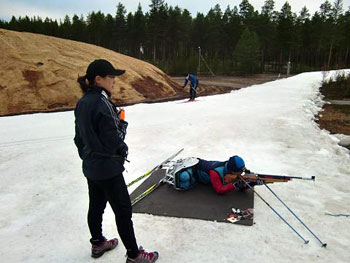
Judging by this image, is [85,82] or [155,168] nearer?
[85,82]

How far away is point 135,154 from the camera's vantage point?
21.4ft

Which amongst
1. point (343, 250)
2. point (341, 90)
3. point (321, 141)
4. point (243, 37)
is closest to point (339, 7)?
point (243, 37)

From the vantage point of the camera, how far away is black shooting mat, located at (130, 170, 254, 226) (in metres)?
3.80

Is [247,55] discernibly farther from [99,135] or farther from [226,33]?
[99,135]

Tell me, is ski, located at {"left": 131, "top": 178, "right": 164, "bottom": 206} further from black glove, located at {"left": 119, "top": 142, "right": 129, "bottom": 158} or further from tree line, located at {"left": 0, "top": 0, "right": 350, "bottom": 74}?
tree line, located at {"left": 0, "top": 0, "right": 350, "bottom": 74}

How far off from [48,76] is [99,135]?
1259 centimetres

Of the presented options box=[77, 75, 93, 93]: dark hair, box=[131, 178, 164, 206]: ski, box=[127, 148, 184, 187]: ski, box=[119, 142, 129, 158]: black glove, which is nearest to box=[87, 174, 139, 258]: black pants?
box=[119, 142, 129, 158]: black glove

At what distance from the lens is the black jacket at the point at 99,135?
2.40m

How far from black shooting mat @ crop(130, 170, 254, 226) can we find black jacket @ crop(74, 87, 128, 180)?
1.60m

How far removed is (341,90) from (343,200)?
16846 millimetres

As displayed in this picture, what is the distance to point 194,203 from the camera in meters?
4.07

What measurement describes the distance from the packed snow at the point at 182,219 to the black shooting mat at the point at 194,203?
142 millimetres

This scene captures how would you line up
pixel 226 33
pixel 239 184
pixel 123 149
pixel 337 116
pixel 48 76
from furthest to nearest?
1. pixel 226 33
2. pixel 48 76
3. pixel 337 116
4. pixel 239 184
5. pixel 123 149

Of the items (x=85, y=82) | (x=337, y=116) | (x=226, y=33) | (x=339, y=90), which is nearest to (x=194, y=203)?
(x=85, y=82)
